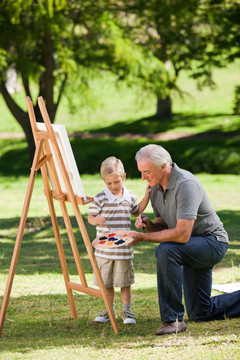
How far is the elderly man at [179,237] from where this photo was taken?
449 centimetres

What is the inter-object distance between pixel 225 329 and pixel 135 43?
51.1 ft

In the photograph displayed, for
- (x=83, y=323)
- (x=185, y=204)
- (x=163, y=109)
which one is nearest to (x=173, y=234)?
(x=185, y=204)

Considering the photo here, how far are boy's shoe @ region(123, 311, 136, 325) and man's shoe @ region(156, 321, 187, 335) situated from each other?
466 millimetres

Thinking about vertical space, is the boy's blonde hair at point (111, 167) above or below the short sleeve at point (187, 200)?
above

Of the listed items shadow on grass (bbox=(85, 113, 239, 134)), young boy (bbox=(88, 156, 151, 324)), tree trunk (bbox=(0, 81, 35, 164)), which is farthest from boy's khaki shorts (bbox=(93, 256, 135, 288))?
shadow on grass (bbox=(85, 113, 239, 134))

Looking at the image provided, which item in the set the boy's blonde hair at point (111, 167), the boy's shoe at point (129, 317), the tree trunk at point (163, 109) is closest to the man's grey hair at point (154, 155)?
the boy's blonde hair at point (111, 167)

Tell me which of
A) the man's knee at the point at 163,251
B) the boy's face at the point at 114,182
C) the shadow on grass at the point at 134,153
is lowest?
the shadow on grass at the point at 134,153

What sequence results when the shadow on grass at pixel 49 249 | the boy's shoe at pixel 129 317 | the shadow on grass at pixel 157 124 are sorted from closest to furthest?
the boy's shoe at pixel 129 317, the shadow on grass at pixel 49 249, the shadow on grass at pixel 157 124

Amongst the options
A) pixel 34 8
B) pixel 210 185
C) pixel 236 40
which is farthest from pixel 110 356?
pixel 236 40

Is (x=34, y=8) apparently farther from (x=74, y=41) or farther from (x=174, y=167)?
(x=174, y=167)

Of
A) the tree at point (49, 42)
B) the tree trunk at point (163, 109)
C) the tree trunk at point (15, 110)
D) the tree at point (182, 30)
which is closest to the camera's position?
the tree at point (49, 42)

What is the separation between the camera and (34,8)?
1694 centimetres

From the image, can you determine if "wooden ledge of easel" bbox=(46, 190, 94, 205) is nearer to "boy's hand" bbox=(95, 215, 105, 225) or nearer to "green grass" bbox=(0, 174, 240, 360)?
"boy's hand" bbox=(95, 215, 105, 225)

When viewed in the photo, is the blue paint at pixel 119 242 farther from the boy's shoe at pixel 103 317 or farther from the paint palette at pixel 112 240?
the boy's shoe at pixel 103 317
